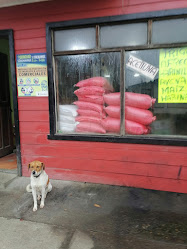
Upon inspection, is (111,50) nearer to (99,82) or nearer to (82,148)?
(99,82)

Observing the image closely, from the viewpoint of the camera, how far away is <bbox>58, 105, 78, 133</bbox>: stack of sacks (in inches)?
148

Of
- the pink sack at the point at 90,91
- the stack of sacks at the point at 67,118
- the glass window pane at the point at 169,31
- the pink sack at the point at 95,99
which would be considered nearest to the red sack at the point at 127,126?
the pink sack at the point at 95,99

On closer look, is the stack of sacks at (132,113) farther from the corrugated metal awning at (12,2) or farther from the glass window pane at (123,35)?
the corrugated metal awning at (12,2)

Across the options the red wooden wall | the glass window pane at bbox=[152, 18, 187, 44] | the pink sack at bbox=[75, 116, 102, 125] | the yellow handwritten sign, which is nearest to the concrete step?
the red wooden wall

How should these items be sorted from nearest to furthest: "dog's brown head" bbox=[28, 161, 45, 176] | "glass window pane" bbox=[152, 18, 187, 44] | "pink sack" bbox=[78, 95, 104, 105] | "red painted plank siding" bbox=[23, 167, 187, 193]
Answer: "dog's brown head" bbox=[28, 161, 45, 176], "glass window pane" bbox=[152, 18, 187, 44], "red painted plank siding" bbox=[23, 167, 187, 193], "pink sack" bbox=[78, 95, 104, 105]

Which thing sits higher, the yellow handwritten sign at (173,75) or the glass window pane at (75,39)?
the glass window pane at (75,39)

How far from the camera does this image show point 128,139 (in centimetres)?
338

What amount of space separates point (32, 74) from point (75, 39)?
1071 millimetres

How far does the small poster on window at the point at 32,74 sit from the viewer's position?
3670mm

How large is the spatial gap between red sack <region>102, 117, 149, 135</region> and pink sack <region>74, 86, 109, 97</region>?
51 cm

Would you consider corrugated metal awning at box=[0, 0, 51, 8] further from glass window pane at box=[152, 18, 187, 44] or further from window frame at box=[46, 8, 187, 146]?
glass window pane at box=[152, 18, 187, 44]

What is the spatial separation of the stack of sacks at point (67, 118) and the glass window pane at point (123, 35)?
1317mm

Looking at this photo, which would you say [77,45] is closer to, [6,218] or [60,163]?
[60,163]

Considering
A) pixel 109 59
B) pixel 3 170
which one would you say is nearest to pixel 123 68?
pixel 109 59
